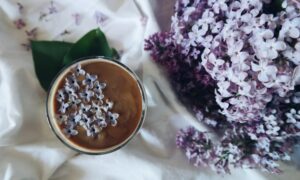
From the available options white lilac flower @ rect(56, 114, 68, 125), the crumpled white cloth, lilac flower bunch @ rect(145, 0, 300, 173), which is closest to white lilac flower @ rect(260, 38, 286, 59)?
lilac flower bunch @ rect(145, 0, 300, 173)

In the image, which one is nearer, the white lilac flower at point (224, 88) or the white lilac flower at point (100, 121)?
the white lilac flower at point (224, 88)

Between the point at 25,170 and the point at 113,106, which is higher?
the point at 113,106

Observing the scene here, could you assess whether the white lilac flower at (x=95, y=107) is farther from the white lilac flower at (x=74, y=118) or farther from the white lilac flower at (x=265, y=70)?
the white lilac flower at (x=265, y=70)

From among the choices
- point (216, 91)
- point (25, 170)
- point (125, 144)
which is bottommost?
point (25, 170)

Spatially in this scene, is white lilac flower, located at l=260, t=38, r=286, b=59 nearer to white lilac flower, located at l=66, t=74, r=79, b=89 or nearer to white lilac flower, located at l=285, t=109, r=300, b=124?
white lilac flower, located at l=285, t=109, r=300, b=124

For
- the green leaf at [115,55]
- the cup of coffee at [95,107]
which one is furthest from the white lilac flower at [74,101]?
the green leaf at [115,55]

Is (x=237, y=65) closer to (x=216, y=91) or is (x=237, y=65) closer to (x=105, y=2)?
(x=216, y=91)

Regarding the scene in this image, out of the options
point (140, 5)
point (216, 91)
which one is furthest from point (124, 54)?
point (216, 91)
